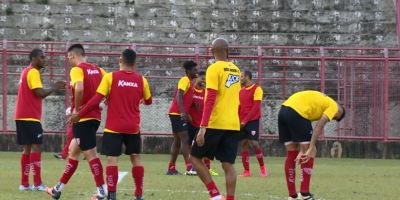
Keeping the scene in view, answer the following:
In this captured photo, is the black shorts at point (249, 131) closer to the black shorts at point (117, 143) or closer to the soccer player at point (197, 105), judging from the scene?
the soccer player at point (197, 105)

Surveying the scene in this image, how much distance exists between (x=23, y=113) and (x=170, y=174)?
4136 millimetres

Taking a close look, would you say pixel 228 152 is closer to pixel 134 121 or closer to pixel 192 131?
pixel 134 121

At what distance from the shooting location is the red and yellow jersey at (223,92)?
1035cm

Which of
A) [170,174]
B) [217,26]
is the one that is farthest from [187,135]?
[217,26]

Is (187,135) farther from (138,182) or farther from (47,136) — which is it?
(47,136)

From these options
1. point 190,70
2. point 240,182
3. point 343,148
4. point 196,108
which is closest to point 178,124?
point 196,108

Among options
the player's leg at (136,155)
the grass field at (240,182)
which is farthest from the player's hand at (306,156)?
the player's leg at (136,155)

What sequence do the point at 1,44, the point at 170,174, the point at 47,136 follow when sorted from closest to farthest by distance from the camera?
the point at 170,174 < the point at 47,136 < the point at 1,44

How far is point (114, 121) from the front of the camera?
1069 cm

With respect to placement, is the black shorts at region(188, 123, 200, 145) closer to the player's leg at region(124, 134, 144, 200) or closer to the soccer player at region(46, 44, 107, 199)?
the soccer player at region(46, 44, 107, 199)

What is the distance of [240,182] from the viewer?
14.7 meters

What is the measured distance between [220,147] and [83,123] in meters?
1.87

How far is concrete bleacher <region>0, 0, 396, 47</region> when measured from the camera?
28.7 m

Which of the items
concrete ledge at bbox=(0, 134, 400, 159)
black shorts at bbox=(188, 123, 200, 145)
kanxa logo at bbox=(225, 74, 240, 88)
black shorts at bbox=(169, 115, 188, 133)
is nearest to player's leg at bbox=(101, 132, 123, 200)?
kanxa logo at bbox=(225, 74, 240, 88)
